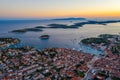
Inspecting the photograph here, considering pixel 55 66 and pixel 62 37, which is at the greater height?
pixel 55 66

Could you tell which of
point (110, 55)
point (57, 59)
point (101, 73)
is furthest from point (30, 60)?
point (110, 55)

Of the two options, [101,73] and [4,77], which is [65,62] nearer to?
[101,73]

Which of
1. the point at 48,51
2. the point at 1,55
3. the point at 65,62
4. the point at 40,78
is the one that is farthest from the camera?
the point at 48,51

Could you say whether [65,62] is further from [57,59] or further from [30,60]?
[30,60]

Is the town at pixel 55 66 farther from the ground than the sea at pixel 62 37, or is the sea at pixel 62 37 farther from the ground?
the town at pixel 55 66

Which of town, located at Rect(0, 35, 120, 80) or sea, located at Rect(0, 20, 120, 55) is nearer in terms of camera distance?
town, located at Rect(0, 35, 120, 80)

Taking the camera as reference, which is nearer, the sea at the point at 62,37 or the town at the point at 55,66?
the town at the point at 55,66

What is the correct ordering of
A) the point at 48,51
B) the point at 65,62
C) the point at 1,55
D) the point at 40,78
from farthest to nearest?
1. the point at 48,51
2. the point at 1,55
3. the point at 65,62
4. the point at 40,78

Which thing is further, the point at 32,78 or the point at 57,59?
the point at 57,59

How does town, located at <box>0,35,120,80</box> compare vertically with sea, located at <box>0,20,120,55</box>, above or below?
above

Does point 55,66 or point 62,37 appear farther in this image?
point 62,37
